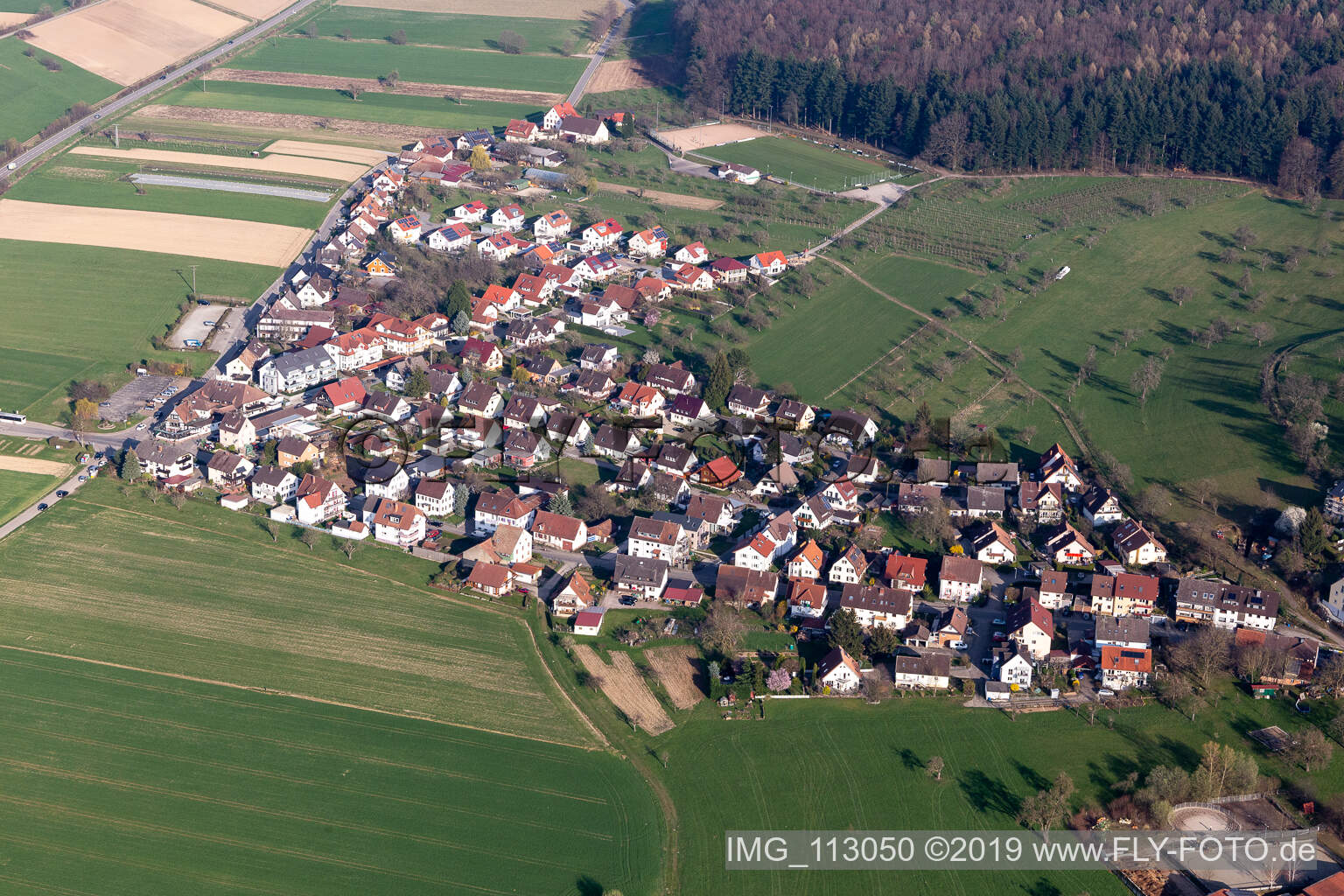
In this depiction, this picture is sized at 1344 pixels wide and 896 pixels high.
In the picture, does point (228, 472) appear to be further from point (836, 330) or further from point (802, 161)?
point (802, 161)

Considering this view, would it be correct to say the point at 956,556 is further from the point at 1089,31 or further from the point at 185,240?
the point at 1089,31

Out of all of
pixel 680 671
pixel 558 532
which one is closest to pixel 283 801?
pixel 680 671

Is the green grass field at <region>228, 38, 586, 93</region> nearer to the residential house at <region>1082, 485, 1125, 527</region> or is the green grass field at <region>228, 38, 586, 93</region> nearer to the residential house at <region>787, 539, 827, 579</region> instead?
the residential house at <region>1082, 485, 1125, 527</region>

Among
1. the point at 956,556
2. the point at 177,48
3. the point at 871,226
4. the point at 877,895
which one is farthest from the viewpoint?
the point at 177,48

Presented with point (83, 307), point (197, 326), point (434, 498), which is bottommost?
point (434, 498)

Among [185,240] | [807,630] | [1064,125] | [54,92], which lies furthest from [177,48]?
[807,630]

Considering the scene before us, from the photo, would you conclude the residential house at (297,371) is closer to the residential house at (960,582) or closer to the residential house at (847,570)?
the residential house at (847,570)
